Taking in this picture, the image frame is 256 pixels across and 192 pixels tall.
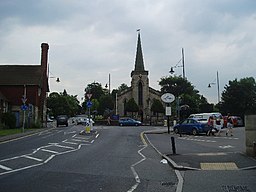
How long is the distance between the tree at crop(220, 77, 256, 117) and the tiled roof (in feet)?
113

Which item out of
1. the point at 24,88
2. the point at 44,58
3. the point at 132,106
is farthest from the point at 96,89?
the point at 24,88

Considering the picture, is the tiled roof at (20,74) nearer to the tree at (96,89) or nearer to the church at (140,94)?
the church at (140,94)

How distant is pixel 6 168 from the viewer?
37.2ft

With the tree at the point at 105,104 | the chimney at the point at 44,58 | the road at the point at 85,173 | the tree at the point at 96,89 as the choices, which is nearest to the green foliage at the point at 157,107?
the chimney at the point at 44,58

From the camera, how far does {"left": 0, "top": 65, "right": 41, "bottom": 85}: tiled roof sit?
50250mm

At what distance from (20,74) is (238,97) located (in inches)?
1537

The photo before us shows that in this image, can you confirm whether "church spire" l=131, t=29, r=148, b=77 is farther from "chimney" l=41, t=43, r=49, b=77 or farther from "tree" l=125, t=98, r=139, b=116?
"chimney" l=41, t=43, r=49, b=77

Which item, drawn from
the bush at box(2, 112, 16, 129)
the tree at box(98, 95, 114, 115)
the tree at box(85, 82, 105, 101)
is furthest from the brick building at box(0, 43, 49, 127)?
the tree at box(85, 82, 105, 101)

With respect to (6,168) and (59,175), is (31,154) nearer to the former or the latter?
(6,168)

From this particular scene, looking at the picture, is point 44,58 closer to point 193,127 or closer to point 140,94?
point 140,94

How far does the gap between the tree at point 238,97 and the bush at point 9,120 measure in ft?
127

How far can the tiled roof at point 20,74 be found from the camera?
50.2m

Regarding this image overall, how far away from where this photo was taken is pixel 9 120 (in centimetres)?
4250

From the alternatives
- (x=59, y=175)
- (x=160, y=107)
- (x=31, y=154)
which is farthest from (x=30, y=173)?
→ (x=160, y=107)
